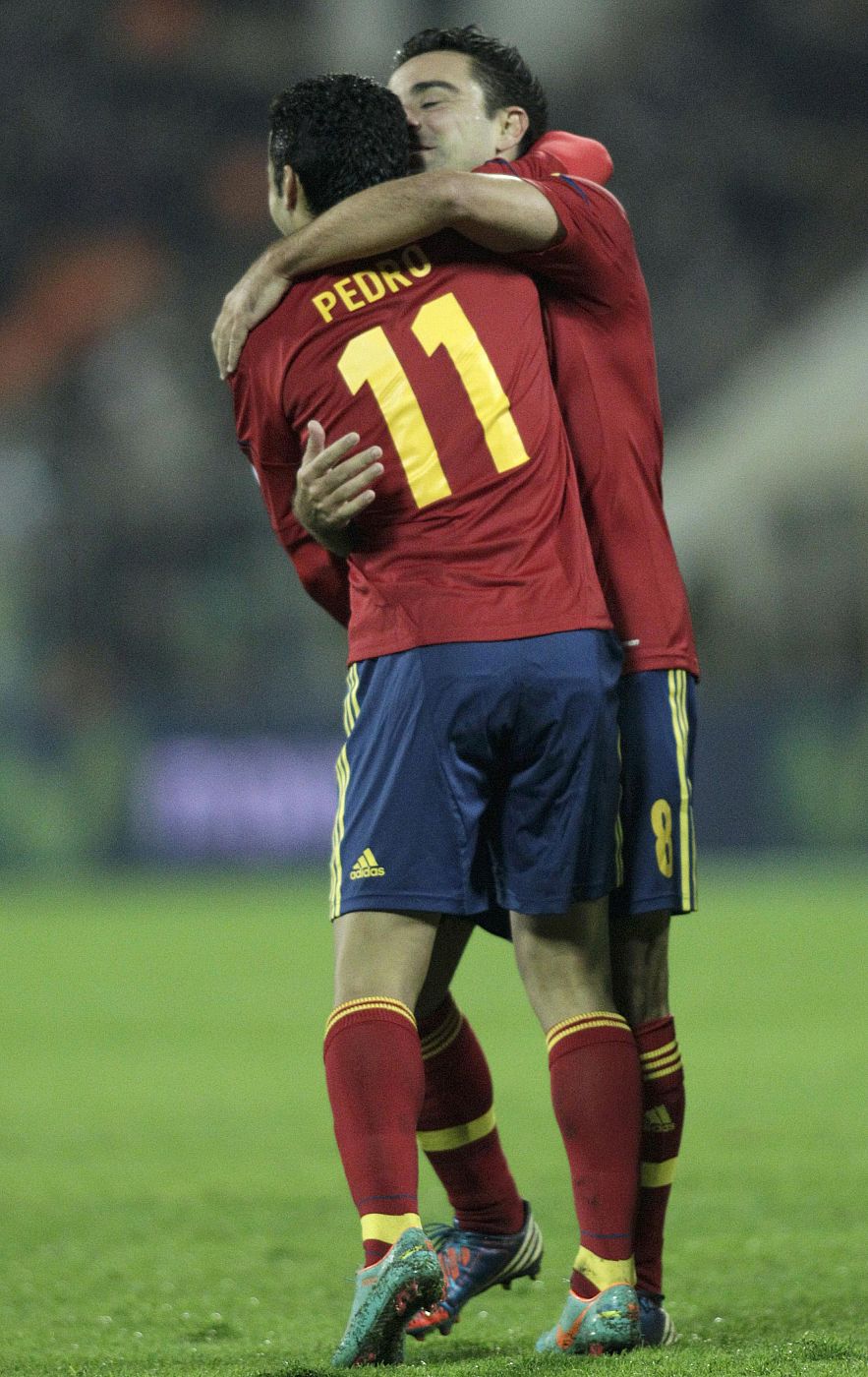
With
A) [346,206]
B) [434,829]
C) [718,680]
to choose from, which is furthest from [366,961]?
[718,680]

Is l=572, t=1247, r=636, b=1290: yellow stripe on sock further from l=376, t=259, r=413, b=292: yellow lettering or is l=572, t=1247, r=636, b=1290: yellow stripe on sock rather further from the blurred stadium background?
the blurred stadium background

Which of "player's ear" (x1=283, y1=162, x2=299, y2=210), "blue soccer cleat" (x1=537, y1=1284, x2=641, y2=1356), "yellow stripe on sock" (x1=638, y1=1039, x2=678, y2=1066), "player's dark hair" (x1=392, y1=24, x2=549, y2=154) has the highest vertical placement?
"player's dark hair" (x1=392, y1=24, x2=549, y2=154)

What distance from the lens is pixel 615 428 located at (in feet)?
10.2

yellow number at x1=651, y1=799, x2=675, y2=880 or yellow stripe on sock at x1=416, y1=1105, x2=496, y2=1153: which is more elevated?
yellow number at x1=651, y1=799, x2=675, y2=880

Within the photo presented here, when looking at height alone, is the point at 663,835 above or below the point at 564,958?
above

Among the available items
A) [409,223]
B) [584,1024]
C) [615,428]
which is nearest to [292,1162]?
[584,1024]

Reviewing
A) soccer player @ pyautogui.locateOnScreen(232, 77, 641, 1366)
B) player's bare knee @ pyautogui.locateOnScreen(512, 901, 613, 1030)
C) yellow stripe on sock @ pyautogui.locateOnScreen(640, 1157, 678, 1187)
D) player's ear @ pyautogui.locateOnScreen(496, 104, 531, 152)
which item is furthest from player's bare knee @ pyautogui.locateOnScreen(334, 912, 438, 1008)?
player's ear @ pyautogui.locateOnScreen(496, 104, 531, 152)

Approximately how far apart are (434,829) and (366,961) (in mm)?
211

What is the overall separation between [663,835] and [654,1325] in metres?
0.74

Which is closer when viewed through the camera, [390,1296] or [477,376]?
[390,1296]

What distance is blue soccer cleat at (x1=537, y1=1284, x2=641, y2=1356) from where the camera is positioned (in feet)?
8.95

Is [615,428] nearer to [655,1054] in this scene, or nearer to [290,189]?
[290,189]

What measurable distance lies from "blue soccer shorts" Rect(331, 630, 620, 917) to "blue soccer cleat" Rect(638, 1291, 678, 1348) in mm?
657

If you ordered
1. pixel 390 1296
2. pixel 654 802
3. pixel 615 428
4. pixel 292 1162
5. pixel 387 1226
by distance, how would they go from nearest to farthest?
pixel 390 1296 < pixel 387 1226 < pixel 654 802 < pixel 615 428 < pixel 292 1162
